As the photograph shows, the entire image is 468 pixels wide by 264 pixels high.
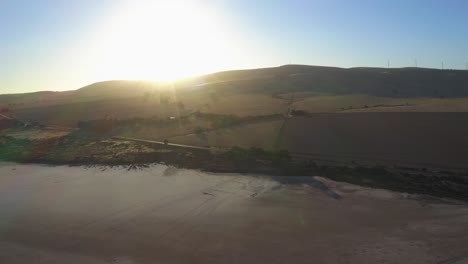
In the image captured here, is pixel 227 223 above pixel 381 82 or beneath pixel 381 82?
beneath

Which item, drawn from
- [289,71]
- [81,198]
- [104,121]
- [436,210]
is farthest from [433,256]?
[289,71]

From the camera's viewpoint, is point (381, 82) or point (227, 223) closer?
point (227, 223)

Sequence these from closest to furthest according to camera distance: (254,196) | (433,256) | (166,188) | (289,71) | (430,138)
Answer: (433,256) < (254,196) < (166,188) < (430,138) < (289,71)

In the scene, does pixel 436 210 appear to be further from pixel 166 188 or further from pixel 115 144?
pixel 115 144

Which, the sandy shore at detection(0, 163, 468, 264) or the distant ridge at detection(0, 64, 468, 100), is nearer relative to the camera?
the sandy shore at detection(0, 163, 468, 264)

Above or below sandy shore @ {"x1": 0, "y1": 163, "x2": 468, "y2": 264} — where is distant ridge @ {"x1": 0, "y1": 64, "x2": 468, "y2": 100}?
above

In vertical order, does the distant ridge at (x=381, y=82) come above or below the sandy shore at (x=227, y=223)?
above

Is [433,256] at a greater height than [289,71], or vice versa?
[289,71]

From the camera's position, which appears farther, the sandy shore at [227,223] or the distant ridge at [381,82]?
the distant ridge at [381,82]
